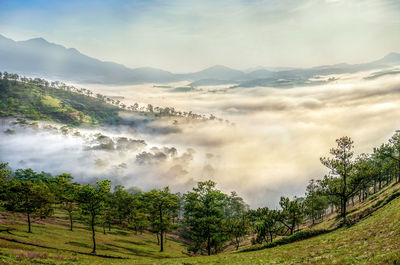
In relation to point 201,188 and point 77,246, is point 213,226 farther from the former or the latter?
point 77,246

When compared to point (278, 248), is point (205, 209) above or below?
above

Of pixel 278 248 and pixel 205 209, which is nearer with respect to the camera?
pixel 278 248

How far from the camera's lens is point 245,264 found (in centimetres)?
3122

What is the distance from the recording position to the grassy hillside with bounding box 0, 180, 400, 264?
2325cm

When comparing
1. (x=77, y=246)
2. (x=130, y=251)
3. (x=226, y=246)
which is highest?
(x=77, y=246)

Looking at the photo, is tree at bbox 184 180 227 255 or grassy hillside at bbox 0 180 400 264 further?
tree at bbox 184 180 227 255

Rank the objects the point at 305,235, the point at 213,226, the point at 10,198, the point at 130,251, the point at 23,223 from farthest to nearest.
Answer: the point at 10,198 → the point at 23,223 → the point at 130,251 → the point at 213,226 → the point at 305,235

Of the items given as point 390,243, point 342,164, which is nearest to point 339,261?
point 390,243

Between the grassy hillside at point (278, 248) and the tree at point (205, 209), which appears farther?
the tree at point (205, 209)

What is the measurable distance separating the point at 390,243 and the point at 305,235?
108 feet

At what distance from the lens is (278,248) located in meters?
44.9

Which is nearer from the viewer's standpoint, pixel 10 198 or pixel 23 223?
pixel 23 223

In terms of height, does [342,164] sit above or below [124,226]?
above

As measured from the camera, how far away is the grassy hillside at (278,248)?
76.3 feet
